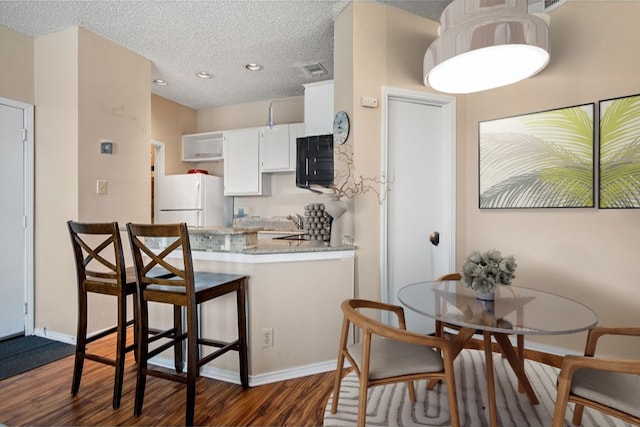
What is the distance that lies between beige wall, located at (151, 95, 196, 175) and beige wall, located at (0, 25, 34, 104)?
1548 millimetres

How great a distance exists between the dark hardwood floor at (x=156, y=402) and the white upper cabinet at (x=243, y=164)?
2.80 m

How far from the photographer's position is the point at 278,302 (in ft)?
7.38

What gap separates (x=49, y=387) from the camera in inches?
85.6

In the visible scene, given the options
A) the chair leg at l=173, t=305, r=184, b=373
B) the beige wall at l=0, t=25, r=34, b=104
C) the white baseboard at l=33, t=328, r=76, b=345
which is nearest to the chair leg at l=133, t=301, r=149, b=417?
the chair leg at l=173, t=305, r=184, b=373

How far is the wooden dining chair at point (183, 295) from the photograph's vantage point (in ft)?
5.69

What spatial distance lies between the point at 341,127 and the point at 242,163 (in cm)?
246

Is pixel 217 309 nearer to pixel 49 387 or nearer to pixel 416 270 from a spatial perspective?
pixel 49 387

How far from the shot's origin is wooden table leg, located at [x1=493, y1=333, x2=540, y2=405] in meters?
1.82

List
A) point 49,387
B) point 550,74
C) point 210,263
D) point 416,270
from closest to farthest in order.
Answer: point 49,387, point 210,263, point 550,74, point 416,270

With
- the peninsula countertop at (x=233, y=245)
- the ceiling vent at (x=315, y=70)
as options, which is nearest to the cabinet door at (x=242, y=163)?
the ceiling vent at (x=315, y=70)

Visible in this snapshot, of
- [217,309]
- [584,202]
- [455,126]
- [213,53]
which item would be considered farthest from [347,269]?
[213,53]

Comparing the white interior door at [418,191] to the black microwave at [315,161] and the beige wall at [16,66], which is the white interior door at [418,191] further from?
the beige wall at [16,66]

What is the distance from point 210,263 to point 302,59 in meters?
2.38

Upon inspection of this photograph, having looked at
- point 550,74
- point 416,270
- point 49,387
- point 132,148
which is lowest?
point 49,387
